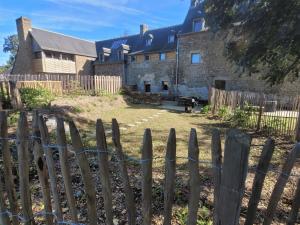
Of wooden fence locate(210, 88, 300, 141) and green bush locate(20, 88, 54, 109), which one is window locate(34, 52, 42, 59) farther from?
wooden fence locate(210, 88, 300, 141)

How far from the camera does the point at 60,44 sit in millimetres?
23594

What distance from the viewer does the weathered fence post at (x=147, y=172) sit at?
151cm

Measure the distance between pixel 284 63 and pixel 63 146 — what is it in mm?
6119

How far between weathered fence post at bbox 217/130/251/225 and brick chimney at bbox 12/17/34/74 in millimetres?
25108

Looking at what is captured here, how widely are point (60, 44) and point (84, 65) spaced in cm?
341

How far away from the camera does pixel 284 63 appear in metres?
5.79

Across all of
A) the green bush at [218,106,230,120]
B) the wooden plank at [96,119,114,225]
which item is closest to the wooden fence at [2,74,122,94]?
the green bush at [218,106,230,120]

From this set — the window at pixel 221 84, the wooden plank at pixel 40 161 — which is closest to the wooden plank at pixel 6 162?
the wooden plank at pixel 40 161

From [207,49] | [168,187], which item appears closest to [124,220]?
[168,187]

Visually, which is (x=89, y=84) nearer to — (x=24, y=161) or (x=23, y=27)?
(x=23, y=27)

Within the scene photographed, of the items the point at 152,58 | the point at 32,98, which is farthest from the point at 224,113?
the point at 152,58

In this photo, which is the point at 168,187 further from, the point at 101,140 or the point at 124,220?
the point at 124,220

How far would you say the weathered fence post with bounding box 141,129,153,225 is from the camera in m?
1.51

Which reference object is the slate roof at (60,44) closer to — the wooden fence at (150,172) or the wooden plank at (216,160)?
the wooden fence at (150,172)
